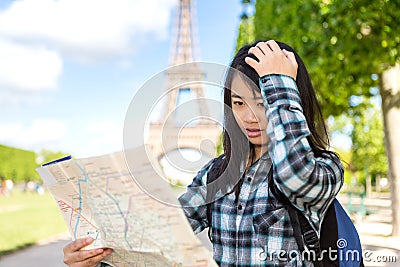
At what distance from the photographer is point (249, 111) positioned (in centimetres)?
161

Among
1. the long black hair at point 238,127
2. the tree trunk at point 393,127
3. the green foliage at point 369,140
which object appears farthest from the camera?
the green foliage at point 369,140

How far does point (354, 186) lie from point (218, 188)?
36.6 metres

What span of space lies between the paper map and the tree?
6.68m

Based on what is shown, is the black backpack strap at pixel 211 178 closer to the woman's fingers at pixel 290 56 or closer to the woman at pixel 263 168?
the woman at pixel 263 168

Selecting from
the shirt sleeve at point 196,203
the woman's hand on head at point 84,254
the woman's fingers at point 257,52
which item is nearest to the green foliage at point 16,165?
the shirt sleeve at point 196,203

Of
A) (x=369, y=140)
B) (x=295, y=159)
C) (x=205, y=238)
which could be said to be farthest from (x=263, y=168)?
(x=369, y=140)

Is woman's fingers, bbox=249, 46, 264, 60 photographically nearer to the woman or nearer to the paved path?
the woman

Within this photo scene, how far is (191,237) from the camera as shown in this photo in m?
1.26

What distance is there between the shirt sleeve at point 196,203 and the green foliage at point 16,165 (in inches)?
1809

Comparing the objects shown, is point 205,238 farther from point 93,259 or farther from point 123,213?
point 123,213

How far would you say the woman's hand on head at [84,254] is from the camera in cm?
151

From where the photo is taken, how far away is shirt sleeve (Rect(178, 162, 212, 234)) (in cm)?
173

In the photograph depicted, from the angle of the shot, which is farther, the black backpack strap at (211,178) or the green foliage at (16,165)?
the green foliage at (16,165)

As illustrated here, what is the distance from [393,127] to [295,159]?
889cm
